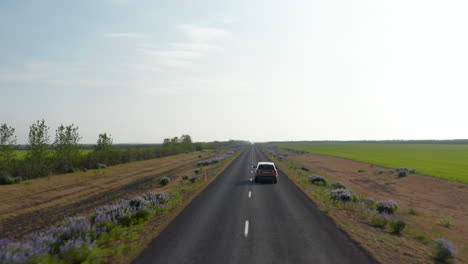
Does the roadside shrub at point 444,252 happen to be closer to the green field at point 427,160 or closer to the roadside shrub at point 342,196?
the roadside shrub at point 342,196

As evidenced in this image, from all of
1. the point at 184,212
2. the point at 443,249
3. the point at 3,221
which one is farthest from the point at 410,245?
the point at 3,221

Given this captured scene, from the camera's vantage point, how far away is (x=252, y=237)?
31.8ft

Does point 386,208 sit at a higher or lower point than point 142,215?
lower

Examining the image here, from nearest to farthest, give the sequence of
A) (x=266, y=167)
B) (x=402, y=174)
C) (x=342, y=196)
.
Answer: (x=342, y=196) → (x=266, y=167) → (x=402, y=174)

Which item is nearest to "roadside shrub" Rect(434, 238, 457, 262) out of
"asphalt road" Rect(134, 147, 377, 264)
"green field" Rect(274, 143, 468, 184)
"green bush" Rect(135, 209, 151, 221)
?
"asphalt road" Rect(134, 147, 377, 264)

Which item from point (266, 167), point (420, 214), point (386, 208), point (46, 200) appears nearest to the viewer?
point (386, 208)

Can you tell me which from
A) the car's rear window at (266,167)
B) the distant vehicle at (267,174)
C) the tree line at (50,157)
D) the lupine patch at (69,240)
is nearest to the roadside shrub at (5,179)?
the tree line at (50,157)

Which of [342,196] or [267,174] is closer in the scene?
[342,196]

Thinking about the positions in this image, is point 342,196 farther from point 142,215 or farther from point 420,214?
point 142,215

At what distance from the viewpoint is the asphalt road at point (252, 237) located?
7848 mm

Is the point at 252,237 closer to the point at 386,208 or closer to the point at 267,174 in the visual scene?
the point at 386,208

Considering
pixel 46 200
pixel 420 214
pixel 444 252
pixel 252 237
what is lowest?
pixel 420 214

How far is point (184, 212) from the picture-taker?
13672 mm

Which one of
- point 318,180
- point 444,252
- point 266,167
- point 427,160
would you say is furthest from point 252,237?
point 427,160
